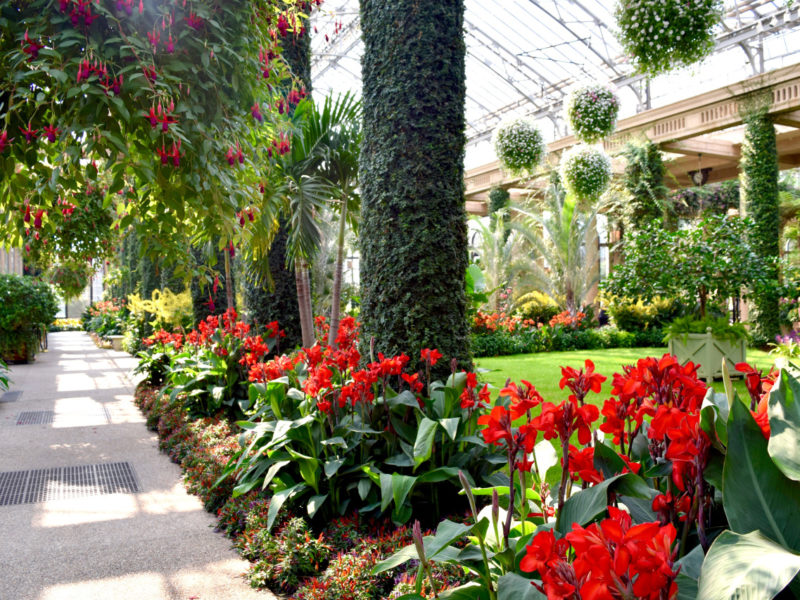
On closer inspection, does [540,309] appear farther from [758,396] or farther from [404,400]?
[758,396]

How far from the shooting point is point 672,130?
11.0 m

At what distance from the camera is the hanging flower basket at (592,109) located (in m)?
5.22

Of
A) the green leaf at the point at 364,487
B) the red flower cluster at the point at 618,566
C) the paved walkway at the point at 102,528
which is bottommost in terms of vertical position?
the paved walkway at the point at 102,528

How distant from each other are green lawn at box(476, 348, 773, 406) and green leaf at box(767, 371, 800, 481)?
384 cm

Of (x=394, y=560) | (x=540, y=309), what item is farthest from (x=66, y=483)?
(x=540, y=309)

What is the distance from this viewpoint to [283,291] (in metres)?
5.51

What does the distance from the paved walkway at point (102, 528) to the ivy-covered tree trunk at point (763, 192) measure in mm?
9664

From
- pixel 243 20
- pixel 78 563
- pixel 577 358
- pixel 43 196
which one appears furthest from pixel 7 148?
pixel 577 358

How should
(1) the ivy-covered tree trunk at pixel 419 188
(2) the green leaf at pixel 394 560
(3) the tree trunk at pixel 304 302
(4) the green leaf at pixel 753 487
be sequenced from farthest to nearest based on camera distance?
(3) the tree trunk at pixel 304 302 < (1) the ivy-covered tree trunk at pixel 419 188 < (2) the green leaf at pixel 394 560 < (4) the green leaf at pixel 753 487

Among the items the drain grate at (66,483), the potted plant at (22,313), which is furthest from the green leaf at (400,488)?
the potted plant at (22,313)

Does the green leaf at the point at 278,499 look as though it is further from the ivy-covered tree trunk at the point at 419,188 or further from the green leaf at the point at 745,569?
the green leaf at the point at 745,569

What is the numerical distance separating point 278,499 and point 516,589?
154 centimetres

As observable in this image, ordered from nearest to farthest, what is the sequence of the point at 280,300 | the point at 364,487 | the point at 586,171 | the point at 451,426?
the point at 451,426 → the point at 364,487 → the point at 280,300 → the point at 586,171

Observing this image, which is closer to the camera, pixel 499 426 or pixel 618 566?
pixel 618 566
